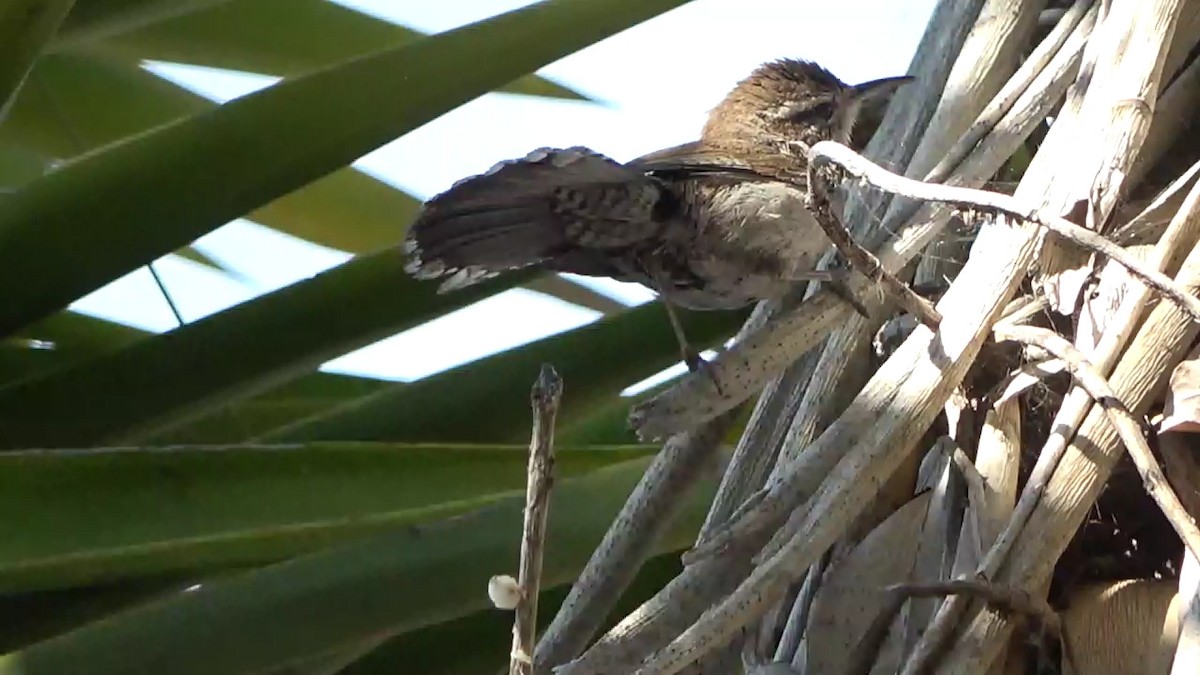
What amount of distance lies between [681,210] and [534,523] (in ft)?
3.01

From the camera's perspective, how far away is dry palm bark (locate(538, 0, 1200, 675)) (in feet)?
2.38

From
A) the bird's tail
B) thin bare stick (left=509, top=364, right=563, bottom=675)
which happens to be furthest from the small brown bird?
thin bare stick (left=509, top=364, right=563, bottom=675)

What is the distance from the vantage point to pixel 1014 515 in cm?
74

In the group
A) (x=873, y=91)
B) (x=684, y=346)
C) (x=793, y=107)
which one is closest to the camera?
(x=684, y=346)

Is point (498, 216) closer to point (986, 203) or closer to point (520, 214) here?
point (520, 214)

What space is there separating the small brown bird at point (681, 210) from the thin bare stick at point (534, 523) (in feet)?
1.43

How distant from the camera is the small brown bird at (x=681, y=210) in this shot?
3.47 ft

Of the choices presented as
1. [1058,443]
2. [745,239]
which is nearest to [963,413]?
[1058,443]

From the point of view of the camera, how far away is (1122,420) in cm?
70

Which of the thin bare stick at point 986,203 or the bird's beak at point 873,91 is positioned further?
the bird's beak at point 873,91

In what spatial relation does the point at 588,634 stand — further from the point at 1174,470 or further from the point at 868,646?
the point at 1174,470

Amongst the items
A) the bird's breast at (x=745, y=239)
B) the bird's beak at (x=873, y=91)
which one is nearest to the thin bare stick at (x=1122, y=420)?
the bird's breast at (x=745, y=239)

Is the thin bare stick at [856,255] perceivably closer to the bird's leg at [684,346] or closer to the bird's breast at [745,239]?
the bird's leg at [684,346]

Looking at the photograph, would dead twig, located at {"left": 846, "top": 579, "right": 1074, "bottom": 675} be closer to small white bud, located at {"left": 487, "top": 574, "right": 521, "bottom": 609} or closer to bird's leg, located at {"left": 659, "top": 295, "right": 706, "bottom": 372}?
small white bud, located at {"left": 487, "top": 574, "right": 521, "bottom": 609}
